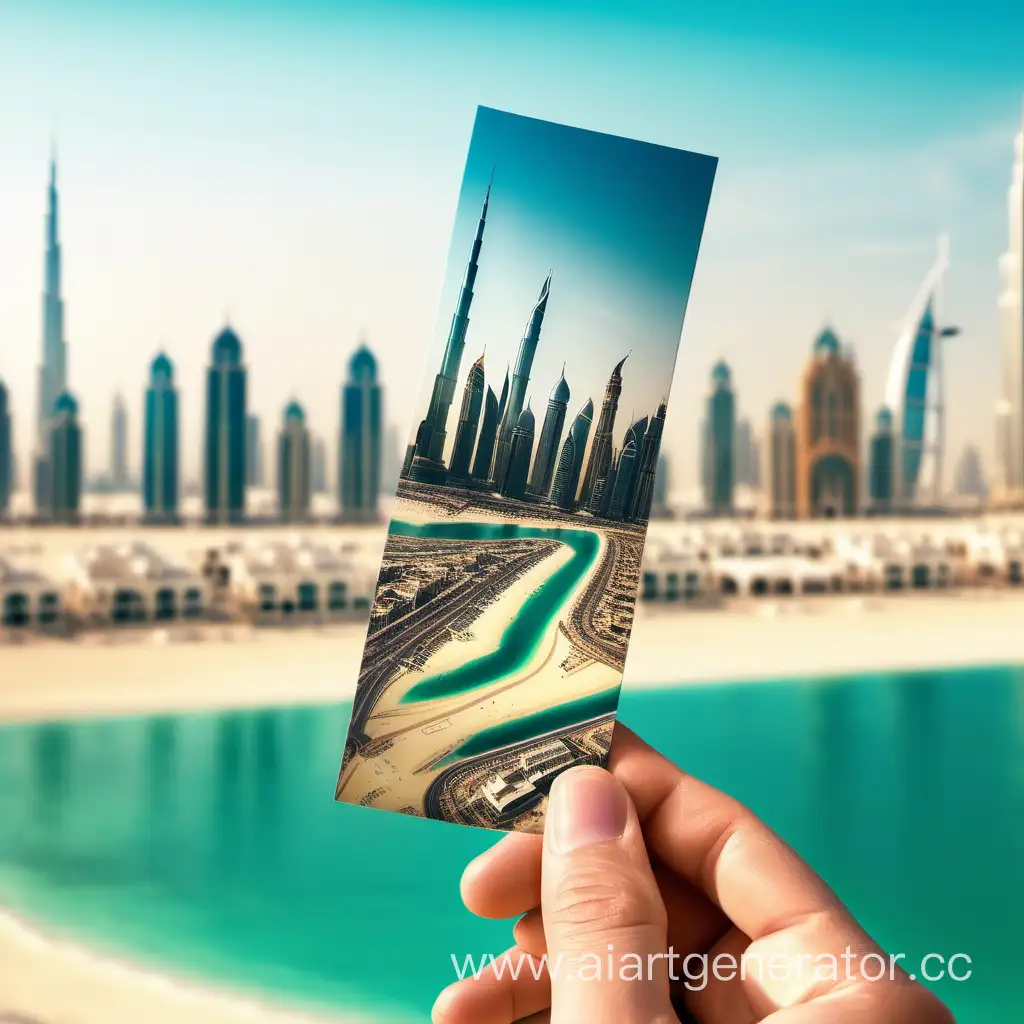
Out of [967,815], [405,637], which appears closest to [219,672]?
[967,815]

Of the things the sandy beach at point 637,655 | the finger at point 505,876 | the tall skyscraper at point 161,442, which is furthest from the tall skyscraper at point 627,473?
the tall skyscraper at point 161,442

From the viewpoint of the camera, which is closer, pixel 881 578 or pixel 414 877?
pixel 414 877

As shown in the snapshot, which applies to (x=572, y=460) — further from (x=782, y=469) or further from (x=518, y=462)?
(x=782, y=469)

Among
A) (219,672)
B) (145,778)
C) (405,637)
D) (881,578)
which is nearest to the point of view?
(405,637)

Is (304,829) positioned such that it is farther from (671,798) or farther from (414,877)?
(671,798)

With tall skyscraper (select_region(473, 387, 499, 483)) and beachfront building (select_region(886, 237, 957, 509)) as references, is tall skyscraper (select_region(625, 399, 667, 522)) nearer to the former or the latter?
tall skyscraper (select_region(473, 387, 499, 483))

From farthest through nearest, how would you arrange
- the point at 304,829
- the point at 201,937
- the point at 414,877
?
the point at 304,829, the point at 414,877, the point at 201,937

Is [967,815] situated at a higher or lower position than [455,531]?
lower

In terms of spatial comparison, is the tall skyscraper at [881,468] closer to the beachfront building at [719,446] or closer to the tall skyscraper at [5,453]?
the beachfront building at [719,446]
